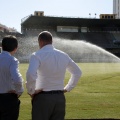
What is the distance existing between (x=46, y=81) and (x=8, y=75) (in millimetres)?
661

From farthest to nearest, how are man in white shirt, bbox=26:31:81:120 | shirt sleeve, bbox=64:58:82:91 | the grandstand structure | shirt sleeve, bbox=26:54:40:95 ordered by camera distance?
1. the grandstand structure
2. shirt sleeve, bbox=64:58:82:91
3. man in white shirt, bbox=26:31:81:120
4. shirt sleeve, bbox=26:54:40:95

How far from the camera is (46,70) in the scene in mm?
5043

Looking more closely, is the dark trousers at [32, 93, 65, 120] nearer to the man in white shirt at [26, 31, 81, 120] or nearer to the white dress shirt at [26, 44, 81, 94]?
the man in white shirt at [26, 31, 81, 120]

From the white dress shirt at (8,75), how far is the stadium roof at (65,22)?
243 ft

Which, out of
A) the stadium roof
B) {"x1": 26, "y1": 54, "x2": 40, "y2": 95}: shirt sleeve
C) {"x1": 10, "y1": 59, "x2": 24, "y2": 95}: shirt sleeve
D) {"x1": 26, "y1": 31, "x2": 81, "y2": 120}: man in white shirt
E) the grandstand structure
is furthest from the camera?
the stadium roof

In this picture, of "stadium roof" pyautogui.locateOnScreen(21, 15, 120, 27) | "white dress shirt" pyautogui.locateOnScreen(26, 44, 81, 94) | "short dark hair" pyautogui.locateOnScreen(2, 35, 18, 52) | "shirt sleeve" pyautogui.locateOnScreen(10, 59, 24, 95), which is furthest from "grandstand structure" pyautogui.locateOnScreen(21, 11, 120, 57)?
"white dress shirt" pyautogui.locateOnScreen(26, 44, 81, 94)

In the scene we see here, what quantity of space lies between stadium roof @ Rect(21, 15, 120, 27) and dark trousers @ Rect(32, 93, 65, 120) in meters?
74.4

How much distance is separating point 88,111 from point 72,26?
253 ft

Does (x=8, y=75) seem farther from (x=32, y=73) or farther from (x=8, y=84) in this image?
(x=32, y=73)

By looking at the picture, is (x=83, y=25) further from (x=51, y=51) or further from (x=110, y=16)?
(x=51, y=51)

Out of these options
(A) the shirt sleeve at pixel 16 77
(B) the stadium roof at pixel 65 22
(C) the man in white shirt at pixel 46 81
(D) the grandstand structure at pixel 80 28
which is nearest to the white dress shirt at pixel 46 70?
(C) the man in white shirt at pixel 46 81

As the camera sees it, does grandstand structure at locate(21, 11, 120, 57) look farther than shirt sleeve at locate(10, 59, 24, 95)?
Yes

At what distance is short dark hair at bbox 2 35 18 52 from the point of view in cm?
541

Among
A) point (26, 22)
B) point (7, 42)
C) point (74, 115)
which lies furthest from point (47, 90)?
point (26, 22)
